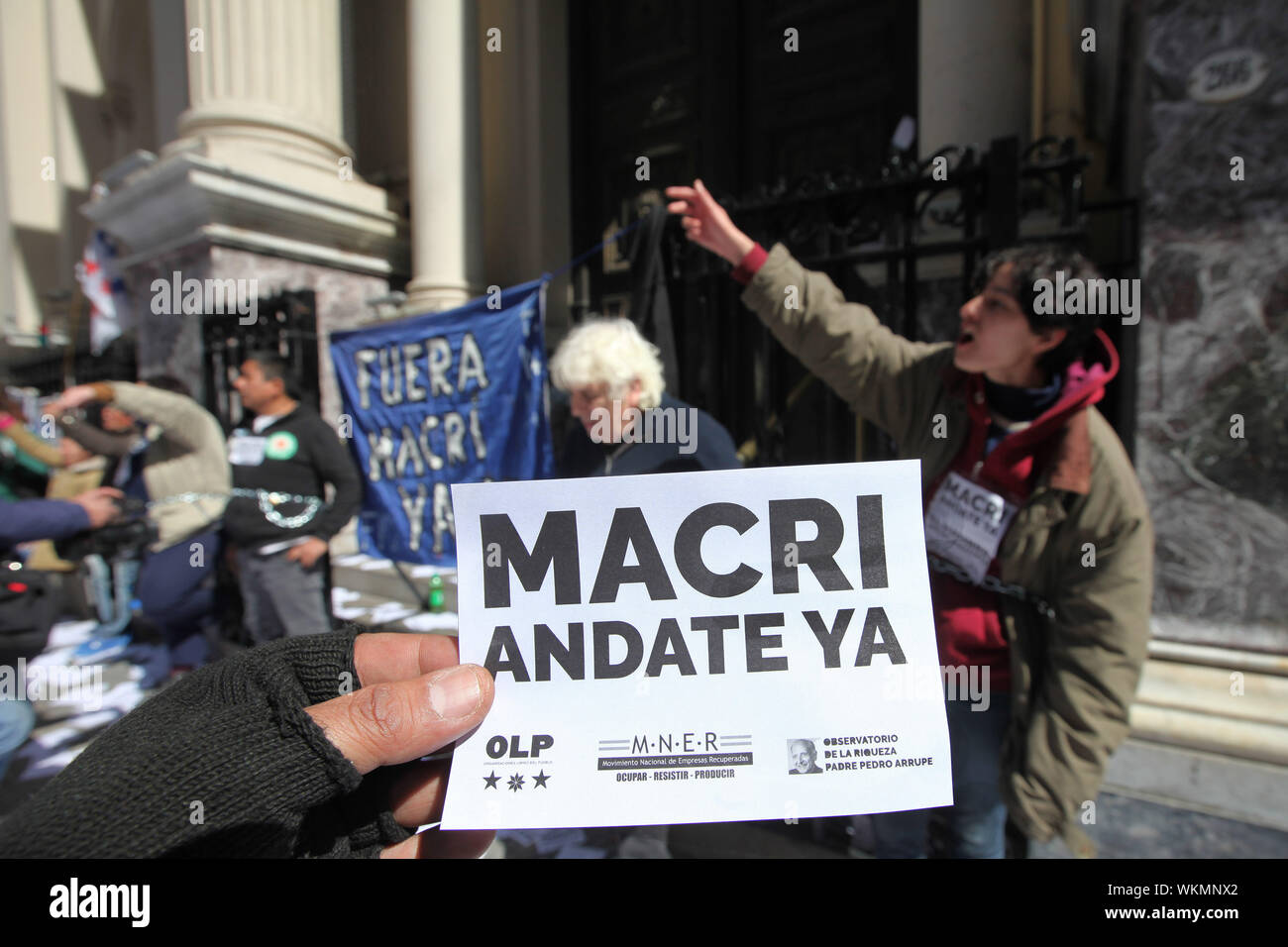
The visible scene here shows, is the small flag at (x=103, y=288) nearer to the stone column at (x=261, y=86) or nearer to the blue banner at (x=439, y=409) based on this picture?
the stone column at (x=261, y=86)

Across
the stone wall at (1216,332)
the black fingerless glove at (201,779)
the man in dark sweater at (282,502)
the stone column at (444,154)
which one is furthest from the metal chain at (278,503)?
the stone wall at (1216,332)

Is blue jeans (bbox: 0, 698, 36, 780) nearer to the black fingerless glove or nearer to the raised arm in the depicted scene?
the black fingerless glove

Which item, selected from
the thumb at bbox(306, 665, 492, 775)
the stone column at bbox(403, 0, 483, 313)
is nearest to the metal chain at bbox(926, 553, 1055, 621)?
the thumb at bbox(306, 665, 492, 775)

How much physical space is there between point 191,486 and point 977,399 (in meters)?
4.33

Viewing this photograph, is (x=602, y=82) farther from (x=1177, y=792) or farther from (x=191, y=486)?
(x=1177, y=792)

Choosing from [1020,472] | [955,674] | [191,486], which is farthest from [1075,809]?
[191,486]

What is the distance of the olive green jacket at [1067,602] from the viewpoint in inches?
57.9

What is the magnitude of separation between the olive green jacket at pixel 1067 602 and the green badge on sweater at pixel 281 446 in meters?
3.24

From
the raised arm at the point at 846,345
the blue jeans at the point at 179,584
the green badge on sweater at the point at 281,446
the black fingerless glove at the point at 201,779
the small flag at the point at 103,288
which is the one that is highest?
the small flag at the point at 103,288

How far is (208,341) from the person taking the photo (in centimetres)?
493

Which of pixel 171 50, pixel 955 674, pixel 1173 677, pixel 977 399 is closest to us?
pixel 977 399

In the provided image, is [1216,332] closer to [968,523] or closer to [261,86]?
[968,523]

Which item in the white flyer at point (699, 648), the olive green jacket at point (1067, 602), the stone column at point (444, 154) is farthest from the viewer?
the stone column at point (444, 154)

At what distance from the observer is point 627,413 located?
89.7 inches
